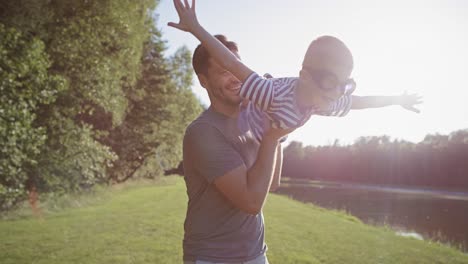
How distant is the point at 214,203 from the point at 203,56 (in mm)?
914

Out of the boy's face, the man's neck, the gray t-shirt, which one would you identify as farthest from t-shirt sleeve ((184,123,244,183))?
the boy's face

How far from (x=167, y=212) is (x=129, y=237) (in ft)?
18.6

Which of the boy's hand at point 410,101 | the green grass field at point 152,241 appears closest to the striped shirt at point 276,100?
the boy's hand at point 410,101

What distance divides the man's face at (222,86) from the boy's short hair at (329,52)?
1.49 feet

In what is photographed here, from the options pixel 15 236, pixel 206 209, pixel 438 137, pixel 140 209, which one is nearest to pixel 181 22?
pixel 206 209

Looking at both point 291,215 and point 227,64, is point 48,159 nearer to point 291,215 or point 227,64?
point 291,215

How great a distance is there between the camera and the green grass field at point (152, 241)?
8820mm

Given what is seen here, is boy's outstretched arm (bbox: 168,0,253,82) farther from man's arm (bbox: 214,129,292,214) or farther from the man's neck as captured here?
man's arm (bbox: 214,129,292,214)

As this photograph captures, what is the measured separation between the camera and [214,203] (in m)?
2.01

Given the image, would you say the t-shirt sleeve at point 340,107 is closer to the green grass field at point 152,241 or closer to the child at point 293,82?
the child at point 293,82

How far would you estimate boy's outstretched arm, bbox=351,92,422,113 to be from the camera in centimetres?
266

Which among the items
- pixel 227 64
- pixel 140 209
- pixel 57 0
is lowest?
pixel 140 209

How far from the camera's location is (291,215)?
1705 centimetres

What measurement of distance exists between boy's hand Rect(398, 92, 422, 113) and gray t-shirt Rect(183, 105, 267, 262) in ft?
4.71
